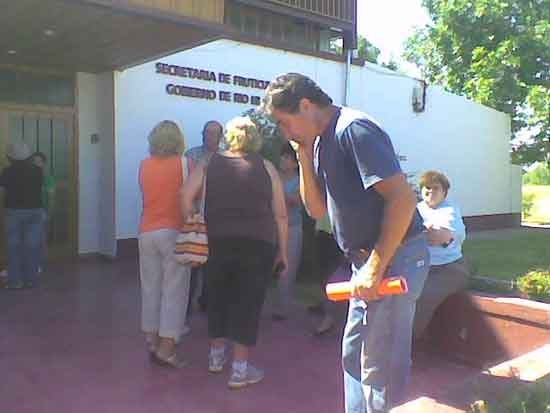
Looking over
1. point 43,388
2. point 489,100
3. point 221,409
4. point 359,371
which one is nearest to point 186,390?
point 221,409

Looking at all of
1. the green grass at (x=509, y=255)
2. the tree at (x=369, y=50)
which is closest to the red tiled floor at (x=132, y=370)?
the green grass at (x=509, y=255)

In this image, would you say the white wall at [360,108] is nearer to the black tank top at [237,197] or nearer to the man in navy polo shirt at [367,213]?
the black tank top at [237,197]

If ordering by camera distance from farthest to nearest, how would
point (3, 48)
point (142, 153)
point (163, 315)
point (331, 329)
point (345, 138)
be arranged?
point (142, 153) → point (3, 48) → point (331, 329) → point (163, 315) → point (345, 138)

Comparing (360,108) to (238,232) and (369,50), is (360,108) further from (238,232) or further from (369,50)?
(369,50)

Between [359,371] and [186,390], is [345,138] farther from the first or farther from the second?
[186,390]

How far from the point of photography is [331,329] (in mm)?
5746

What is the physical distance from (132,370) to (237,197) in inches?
59.8

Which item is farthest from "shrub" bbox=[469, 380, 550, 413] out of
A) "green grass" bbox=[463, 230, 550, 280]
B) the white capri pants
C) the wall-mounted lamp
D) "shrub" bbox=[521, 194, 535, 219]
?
"shrub" bbox=[521, 194, 535, 219]

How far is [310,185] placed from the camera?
3023 millimetres

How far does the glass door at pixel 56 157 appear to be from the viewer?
9.10 m

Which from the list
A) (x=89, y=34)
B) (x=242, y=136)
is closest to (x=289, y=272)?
(x=242, y=136)

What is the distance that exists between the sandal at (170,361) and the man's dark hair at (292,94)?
2566 mm

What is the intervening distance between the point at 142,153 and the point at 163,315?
574 centimetres

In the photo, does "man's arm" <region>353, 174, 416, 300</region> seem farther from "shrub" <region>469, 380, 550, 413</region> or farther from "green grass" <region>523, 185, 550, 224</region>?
"green grass" <region>523, 185, 550, 224</region>
